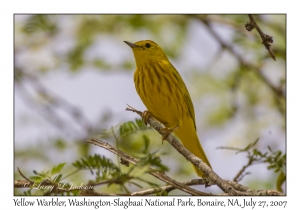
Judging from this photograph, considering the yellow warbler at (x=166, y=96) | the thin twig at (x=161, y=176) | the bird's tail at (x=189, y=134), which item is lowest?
the thin twig at (x=161, y=176)

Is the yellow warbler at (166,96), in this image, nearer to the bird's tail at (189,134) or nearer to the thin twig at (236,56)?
the bird's tail at (189,134)

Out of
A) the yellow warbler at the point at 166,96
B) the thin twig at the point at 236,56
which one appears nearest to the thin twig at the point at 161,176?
the yellow warbler at the point at 166,96

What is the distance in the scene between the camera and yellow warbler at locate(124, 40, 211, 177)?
4.04 meters

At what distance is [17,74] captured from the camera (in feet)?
14.8

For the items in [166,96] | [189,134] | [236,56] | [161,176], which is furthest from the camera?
[236,56]

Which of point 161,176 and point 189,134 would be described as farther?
point 189,134

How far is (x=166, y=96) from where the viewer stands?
4.07 meters

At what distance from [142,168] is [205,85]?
168 inches

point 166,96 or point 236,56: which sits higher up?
point 236,56

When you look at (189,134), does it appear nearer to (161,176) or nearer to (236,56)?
(236,56)

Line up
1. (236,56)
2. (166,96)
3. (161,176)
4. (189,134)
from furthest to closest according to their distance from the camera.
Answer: (236,56), (189,134), (166,96), (161,176)

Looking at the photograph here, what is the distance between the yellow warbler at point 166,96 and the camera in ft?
13.3

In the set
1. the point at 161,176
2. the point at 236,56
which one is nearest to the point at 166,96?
the point at 236,56

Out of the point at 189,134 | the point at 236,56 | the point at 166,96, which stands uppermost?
the point at 236,56
